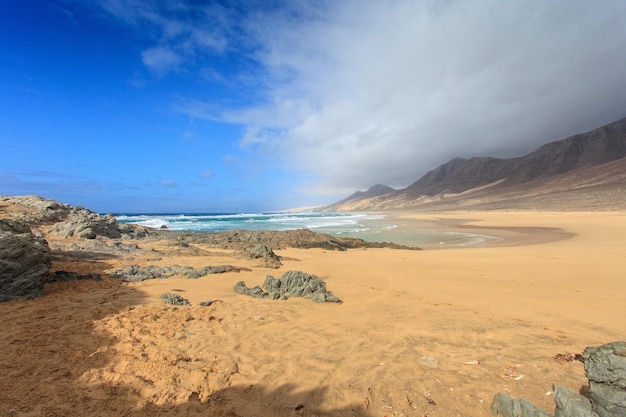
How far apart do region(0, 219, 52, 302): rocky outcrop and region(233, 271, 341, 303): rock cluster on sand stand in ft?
15.4

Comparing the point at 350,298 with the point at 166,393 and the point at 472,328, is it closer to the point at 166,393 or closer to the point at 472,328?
the point at 472,328

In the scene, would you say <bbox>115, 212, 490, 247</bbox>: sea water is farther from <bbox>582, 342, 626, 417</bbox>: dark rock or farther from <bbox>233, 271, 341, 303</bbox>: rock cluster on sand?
<bbox>582, 342, 626, 417</bbox>: dark rock

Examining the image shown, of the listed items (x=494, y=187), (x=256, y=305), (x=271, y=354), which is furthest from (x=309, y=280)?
(x=494, y=187)

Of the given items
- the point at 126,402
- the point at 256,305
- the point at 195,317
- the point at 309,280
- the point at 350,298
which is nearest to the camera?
the point at 126,402

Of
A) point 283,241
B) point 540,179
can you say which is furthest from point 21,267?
point 540,179

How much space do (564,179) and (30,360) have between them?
108 metres

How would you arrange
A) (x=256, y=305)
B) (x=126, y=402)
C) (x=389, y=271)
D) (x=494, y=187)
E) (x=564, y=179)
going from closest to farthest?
(x=126, y=402) < (x=256, y=305) < (x=389, y=271) < (x=564, y=179) < (x=494, y=187)

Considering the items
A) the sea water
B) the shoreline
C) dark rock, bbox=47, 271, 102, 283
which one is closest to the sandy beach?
dark rock, bbox=47, 271, 102, 283

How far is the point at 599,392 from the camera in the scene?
2.56m

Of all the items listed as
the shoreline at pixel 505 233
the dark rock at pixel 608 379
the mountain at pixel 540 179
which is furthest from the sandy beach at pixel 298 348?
the mountain at pixel 540 179

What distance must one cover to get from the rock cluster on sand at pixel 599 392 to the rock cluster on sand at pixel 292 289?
506 centimetres

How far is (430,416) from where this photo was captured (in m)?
3.03

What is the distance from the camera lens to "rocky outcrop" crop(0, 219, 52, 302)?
21.3ft

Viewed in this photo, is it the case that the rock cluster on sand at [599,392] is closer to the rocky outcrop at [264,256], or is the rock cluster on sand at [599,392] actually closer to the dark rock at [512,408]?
the dark rock at [512,408]
